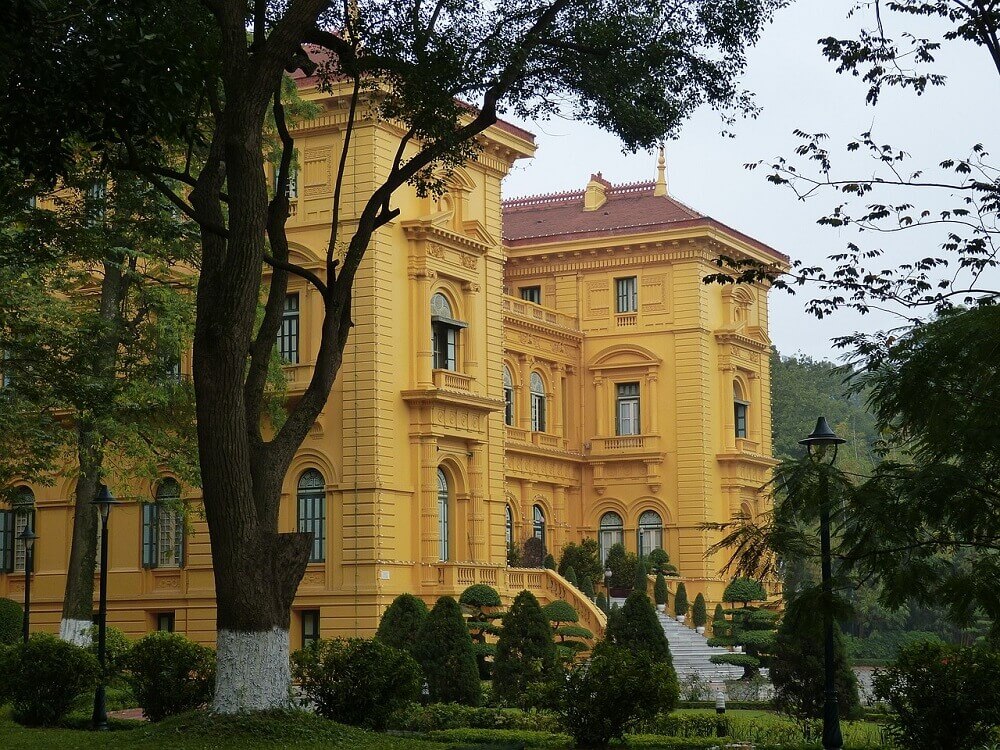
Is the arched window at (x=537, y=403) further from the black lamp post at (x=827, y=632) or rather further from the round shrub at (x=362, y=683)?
the black lamp post at (x=827, y=632)

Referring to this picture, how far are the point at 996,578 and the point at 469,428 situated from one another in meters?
24.1

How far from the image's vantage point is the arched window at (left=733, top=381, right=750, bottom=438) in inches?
1880

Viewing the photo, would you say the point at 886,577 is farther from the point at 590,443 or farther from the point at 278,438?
the point at 590,443

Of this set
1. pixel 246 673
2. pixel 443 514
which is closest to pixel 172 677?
pixel 246 673

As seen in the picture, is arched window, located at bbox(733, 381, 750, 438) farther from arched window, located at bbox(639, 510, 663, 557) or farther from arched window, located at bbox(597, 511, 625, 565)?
arched window, located at bbox(597, 511, 625, 565)

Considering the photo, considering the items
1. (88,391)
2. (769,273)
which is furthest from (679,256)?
(769,273)

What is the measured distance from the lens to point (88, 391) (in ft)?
73.7

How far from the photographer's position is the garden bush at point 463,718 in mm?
19766

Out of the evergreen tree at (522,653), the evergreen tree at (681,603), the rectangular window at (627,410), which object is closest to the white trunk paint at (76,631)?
the evergreen tree at (522,653)

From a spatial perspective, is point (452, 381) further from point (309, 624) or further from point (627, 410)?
point (627, 410)

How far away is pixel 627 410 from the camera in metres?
46.6

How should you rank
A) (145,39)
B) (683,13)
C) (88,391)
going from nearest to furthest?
(145,39) → (683,13) → (88,391)

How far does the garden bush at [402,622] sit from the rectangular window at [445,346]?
8.84m

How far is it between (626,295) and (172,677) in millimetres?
28835
